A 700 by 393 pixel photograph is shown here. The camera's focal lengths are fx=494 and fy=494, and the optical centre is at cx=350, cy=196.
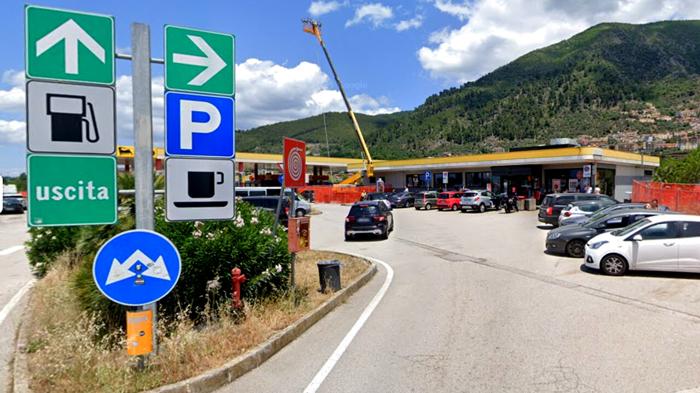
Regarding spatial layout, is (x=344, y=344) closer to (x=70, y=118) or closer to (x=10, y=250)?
(x=70, y=118)

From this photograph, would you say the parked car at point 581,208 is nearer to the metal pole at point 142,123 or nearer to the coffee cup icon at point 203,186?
the coffee cup icon at point 203,186

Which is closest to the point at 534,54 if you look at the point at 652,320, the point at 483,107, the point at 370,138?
the point at 483,107

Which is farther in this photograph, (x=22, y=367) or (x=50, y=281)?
(x=50, y=281)

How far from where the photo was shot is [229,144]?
17.9 ft

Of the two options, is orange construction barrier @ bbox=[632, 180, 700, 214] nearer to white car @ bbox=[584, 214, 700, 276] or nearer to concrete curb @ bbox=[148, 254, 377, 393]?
white car @ bbox=[584, 214, 700, 276]

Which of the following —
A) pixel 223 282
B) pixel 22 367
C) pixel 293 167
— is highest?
pixel 293 167

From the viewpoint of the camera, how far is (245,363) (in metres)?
5.54

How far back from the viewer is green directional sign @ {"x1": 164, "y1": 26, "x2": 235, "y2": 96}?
5.14 meters

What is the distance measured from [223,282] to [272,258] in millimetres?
1046

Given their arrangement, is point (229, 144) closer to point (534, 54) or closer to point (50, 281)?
point (50, 281)

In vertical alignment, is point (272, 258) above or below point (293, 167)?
below

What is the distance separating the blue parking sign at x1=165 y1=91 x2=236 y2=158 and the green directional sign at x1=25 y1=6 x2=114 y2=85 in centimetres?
68

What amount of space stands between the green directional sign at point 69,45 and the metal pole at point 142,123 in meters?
0.33

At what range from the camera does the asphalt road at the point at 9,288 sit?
21.1ft
